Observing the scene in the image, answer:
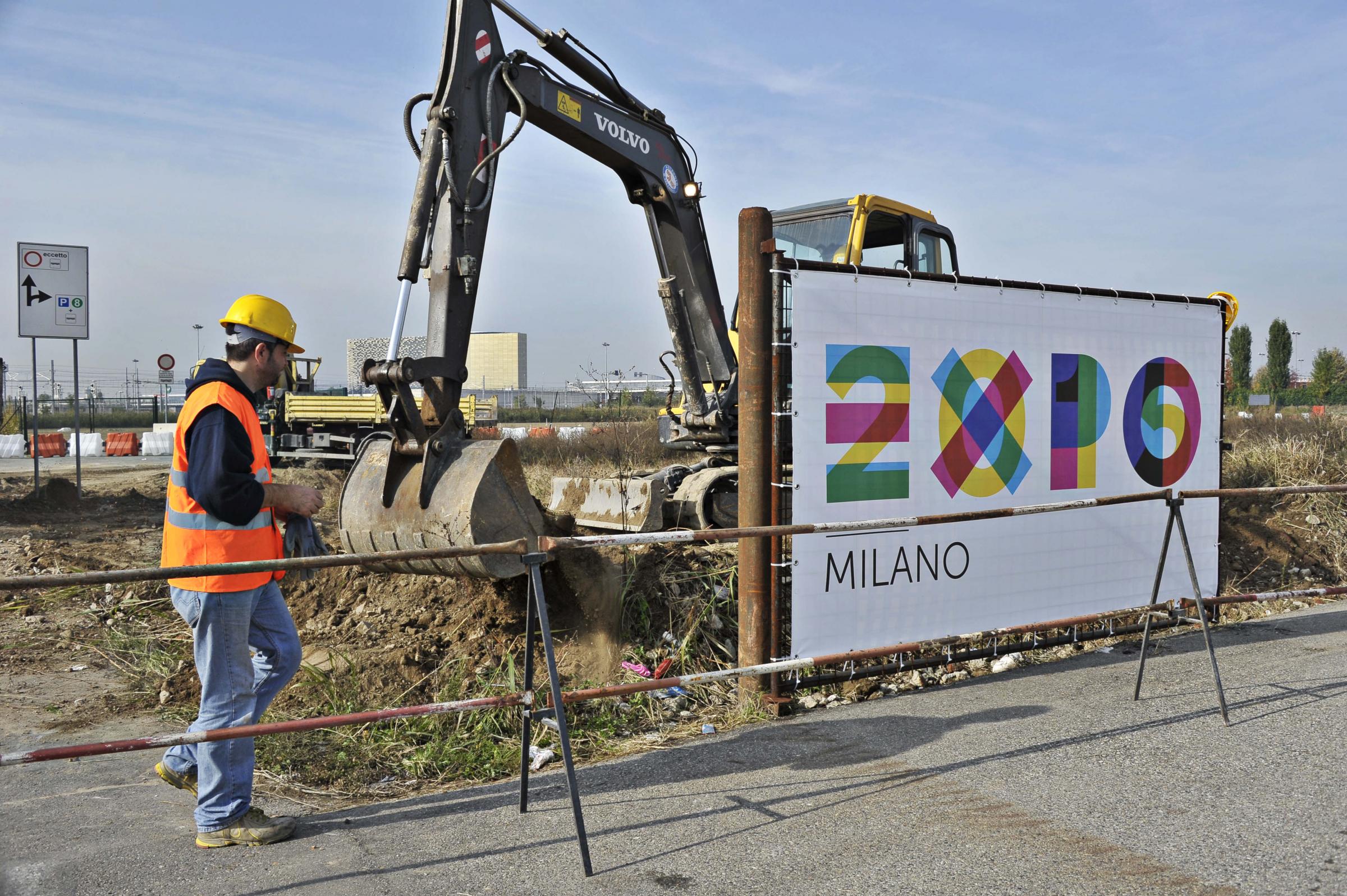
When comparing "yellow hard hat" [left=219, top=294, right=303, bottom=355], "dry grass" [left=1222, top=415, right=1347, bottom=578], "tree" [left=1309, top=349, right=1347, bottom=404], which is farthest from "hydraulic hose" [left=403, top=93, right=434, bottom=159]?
"tree" [left=1309, top=349, right=1347, bottom=404]

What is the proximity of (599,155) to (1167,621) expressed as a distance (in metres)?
5.71

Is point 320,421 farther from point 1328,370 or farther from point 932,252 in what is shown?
point 1328,370

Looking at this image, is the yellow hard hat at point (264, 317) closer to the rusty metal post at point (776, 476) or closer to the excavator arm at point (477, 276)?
the excavator arm at point (477, 276)

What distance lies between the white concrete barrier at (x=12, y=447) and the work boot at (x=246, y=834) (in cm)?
2850

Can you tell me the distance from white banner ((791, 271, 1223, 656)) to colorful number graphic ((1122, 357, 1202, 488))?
0.01 metres

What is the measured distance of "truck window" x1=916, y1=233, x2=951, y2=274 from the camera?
9793mm

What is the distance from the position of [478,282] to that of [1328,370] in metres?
79.8

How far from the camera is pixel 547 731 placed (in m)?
5.43

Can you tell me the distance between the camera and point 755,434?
226 inches

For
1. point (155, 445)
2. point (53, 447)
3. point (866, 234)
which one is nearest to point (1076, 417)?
point (866, 234)

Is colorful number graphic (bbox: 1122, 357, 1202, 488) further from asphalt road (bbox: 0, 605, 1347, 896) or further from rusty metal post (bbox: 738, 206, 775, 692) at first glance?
rusty metal post (bbox: 738, 206, 775, 692)

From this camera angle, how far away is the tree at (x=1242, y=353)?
86.0 metres

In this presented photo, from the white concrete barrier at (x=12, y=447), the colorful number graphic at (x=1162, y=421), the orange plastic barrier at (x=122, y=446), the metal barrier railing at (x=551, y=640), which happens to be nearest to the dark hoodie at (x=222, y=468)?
the metal barrier railing at (x=551, y=640)

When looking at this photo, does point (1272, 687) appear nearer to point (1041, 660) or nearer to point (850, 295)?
point (1041, 660)
